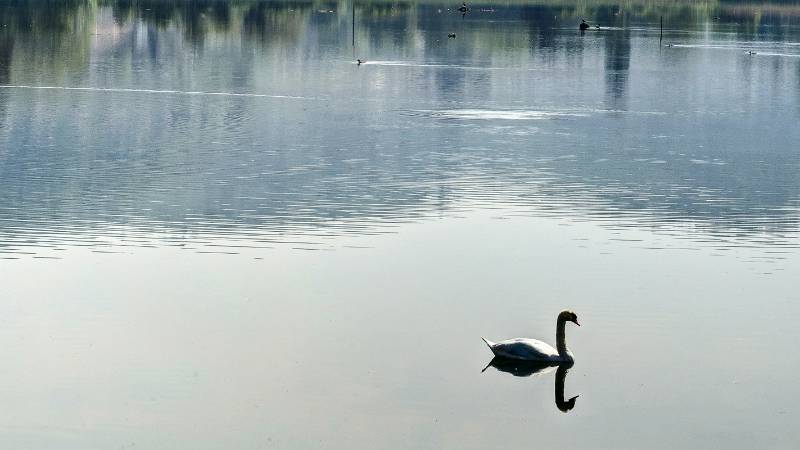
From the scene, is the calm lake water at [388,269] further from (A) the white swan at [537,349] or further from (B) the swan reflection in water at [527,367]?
(A) the white swan at [537,349]

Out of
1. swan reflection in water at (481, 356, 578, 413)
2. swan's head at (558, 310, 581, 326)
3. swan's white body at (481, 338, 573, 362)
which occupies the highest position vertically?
swan's head at (558, 310, 581, 326)

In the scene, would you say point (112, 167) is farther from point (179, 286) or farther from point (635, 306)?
point (635, 306)

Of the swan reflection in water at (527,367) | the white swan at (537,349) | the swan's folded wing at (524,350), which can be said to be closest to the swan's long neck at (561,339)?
the white swan at (537,349)

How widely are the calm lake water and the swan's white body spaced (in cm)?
44

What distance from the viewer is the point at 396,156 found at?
54406mm

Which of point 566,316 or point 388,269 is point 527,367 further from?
point 388,269

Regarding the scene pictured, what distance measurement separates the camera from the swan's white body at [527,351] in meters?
24.5

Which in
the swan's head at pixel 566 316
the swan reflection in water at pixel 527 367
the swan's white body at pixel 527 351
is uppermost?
the swan's head at pixel 566 316

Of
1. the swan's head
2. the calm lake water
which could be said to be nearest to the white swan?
the swan's head

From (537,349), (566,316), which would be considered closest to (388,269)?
(566,316)

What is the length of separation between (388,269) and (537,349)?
8583 millimetres

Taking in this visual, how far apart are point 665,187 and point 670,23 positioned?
507 ft

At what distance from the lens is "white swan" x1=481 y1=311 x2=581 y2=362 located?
80.6 ft

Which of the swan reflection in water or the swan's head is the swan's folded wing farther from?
the swan's head
